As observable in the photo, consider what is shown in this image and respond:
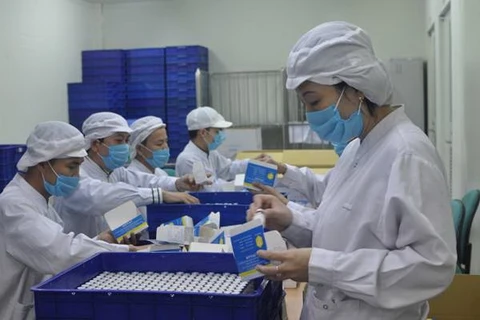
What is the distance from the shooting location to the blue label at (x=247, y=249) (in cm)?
117

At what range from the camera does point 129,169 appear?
3496mm

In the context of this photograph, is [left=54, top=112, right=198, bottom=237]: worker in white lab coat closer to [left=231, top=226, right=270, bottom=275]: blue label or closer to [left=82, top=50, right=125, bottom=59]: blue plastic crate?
[left=231, top=226, right=270, bottom=275]: blue label

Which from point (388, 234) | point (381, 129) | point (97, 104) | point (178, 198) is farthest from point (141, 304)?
point (97, 104)

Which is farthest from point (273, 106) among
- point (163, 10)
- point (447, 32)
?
point (447, 32)

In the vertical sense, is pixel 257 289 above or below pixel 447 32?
below

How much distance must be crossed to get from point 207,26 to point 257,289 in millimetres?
5090

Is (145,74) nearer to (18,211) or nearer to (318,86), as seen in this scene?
(18,211)

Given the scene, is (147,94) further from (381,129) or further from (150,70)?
(381,129)

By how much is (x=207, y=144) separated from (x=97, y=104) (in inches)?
65.7

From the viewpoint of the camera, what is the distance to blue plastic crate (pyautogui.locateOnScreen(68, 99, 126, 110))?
530 cm

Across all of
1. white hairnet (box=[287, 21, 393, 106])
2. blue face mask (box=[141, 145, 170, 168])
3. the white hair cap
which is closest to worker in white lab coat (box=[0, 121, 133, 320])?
white hairnet (box=[287, 21, 393, 106])

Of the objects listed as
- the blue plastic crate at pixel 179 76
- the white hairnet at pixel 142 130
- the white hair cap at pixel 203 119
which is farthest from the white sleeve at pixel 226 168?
the blue plastic crate at pixel 179 76

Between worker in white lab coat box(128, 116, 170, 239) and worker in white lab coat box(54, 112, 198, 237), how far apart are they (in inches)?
10.4

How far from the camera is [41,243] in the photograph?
186 cm
